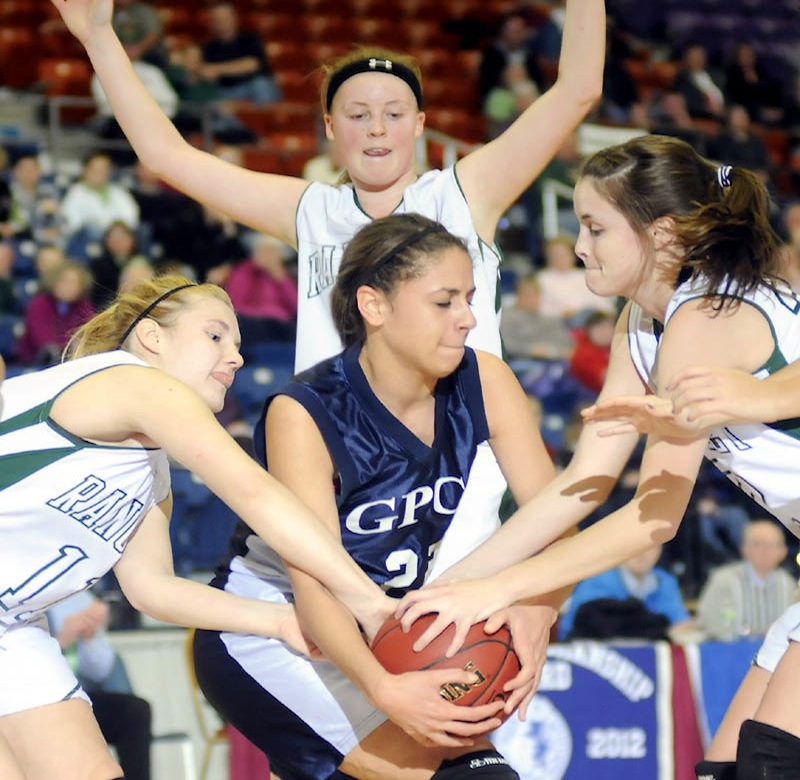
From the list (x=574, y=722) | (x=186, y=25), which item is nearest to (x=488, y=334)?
(x=574, y=722)

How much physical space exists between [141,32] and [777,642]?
905cm

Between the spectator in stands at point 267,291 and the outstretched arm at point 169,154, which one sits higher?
the outstretched arm at point 169,154

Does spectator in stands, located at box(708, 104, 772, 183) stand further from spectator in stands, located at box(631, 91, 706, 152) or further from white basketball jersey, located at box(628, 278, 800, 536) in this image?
white basketball jersey, located at box(628, 278, 800, 536)

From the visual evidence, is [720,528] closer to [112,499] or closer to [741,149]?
[112,499]

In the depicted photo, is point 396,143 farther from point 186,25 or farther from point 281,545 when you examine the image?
point 186,25

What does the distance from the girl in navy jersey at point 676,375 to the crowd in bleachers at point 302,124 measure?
2.72 m

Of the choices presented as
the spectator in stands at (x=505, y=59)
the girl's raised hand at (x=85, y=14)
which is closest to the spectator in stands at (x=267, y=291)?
the spectator in stands at (x=505, y=59)

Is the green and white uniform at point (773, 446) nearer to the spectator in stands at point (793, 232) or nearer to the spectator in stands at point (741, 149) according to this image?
the spectator in stands at point (793, 232)

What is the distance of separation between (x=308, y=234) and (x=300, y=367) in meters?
0.43

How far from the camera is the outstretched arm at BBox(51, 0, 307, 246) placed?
4.25 metres

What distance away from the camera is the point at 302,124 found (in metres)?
12.2

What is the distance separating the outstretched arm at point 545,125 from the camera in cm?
393

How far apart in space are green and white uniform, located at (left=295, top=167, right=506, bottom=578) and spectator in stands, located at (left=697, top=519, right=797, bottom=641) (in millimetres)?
3459

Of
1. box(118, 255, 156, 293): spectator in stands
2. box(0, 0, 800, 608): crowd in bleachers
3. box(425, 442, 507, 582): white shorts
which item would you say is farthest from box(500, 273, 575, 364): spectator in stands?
box(425, 442, 507, 582): white shorts
